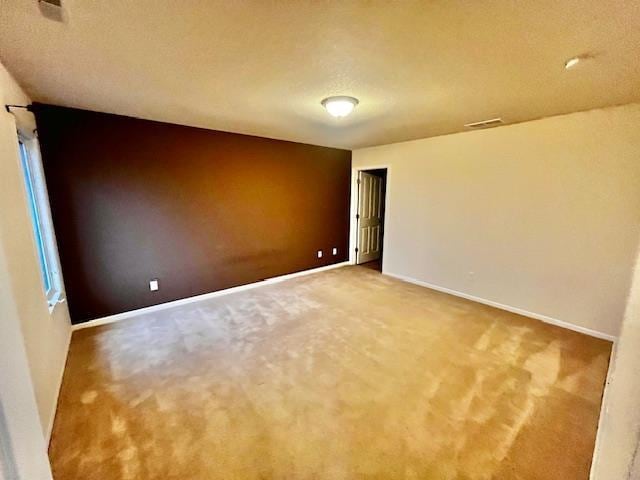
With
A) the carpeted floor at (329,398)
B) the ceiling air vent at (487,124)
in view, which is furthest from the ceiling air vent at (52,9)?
the ceiling air vent at (487,124)

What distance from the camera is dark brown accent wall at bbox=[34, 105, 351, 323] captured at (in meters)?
2.93

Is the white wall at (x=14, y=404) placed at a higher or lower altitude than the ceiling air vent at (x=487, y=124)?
lower


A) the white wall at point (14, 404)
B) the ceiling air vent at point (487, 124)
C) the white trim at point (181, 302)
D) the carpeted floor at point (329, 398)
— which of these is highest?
the ceiling air vent at point (487, 124)

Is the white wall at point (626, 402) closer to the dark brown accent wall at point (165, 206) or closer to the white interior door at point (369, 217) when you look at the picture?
the dark brown accent wall at point (165, 206)

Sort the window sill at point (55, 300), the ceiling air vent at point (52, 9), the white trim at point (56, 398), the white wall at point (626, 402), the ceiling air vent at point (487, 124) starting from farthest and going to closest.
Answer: the ceiling air vent at point (487, 124), the window sill at point (55, 300), the white trim at point (56, 398), the ceiling air vent at point (52, 9), the white wall at point (626, 402)

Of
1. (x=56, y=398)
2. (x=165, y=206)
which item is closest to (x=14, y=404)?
(x=56, y=398)

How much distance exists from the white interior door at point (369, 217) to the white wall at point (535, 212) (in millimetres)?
1152

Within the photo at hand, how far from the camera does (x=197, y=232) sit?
375 centimetres

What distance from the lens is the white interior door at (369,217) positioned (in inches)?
222

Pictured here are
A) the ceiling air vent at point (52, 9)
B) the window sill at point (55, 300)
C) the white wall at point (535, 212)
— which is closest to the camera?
the ceiling air vent at point (52, 9)

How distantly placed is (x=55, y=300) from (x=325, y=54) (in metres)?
3.11

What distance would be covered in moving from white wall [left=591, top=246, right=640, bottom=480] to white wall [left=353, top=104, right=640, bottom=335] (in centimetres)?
327

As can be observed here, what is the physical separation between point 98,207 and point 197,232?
1.08 metres

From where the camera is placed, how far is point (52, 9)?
4.34 ft
